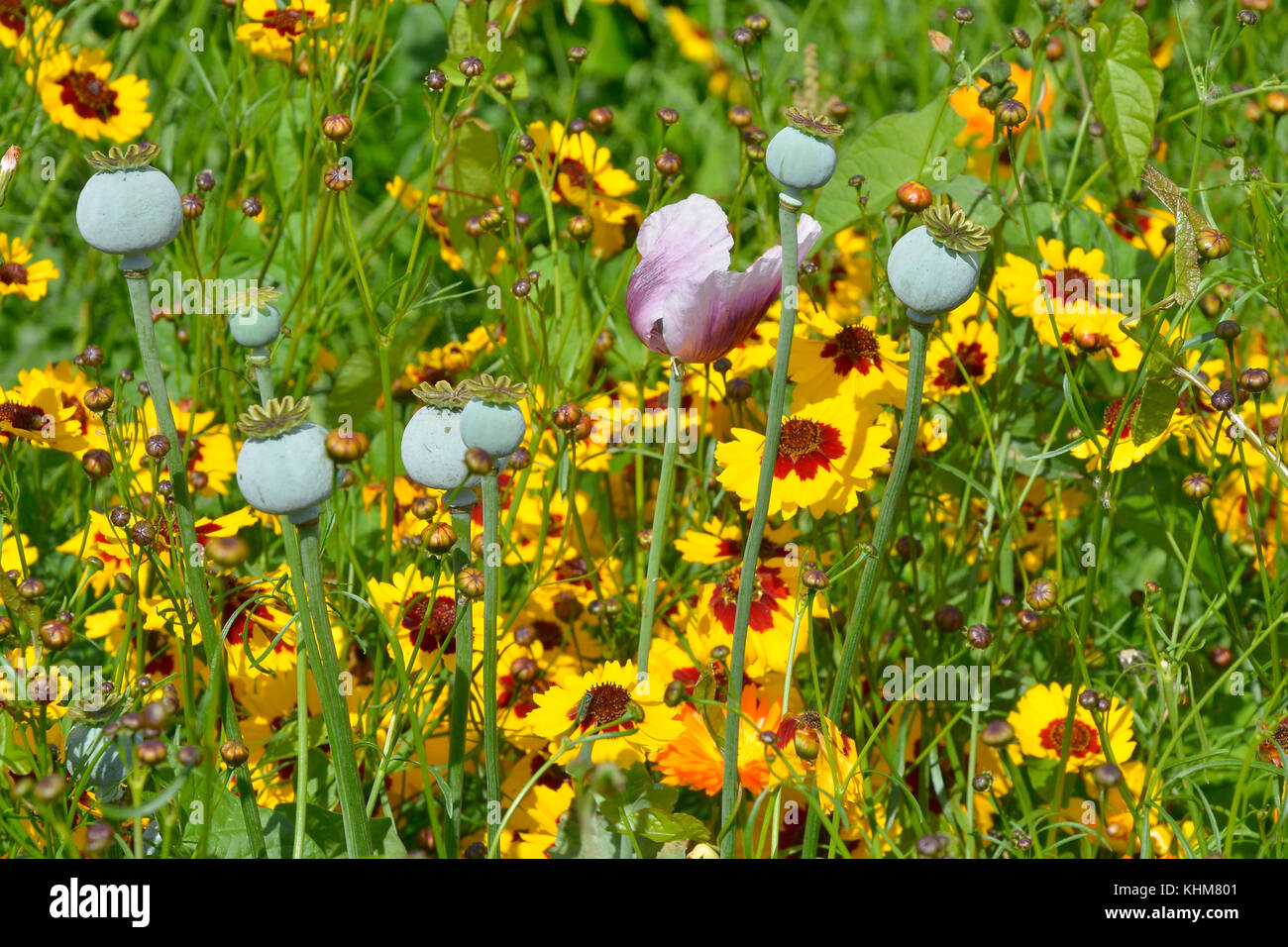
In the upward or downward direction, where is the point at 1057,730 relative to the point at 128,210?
downward

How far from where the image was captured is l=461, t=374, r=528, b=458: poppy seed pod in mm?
586

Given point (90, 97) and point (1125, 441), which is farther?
point (90, 97)

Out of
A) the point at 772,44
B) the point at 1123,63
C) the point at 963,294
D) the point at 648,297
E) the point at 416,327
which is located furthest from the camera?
the point at 772,44

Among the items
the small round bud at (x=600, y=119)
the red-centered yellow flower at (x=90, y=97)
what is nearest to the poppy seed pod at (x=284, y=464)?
the small round bud at (x=600, y=119)

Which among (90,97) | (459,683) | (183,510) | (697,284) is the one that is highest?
(90,97)

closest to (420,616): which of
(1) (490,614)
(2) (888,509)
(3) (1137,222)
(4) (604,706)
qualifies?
(4) (604,706)

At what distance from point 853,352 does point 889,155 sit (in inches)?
11.4

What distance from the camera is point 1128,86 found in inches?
39.6

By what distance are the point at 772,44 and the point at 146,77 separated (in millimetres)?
934

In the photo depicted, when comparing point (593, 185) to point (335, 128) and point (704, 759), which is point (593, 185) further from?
point (704, 759)

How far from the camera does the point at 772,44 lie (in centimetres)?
198

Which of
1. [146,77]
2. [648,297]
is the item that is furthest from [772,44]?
[648,297]

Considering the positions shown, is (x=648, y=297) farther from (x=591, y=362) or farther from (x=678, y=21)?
(x=678, y=21)

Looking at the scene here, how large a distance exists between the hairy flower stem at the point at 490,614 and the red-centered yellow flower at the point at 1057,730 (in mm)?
397
